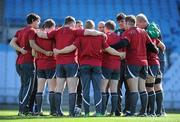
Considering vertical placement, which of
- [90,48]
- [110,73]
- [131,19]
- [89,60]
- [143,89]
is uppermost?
[131,19]

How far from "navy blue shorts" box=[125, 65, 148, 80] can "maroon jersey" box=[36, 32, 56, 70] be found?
1.62m

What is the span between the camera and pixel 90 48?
11680 millimetres

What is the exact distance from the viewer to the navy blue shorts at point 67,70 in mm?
11625

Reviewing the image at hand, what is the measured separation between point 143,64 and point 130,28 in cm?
83

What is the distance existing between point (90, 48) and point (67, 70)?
2.18 feet

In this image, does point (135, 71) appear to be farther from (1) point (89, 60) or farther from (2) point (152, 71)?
(1) point (89, 60)

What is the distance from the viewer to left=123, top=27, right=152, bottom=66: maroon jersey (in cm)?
1203

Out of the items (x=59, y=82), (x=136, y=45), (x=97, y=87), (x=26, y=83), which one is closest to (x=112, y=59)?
(x=136, y=45)

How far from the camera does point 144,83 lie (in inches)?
483

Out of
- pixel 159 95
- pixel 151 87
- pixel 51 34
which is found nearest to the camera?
pixel 51 34

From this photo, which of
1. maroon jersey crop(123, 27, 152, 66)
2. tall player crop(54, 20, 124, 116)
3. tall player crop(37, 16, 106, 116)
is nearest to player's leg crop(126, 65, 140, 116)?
maroon jersey crop(123, 27, 152, 66)

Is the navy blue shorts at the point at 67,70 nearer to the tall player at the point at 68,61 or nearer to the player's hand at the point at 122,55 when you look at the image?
the tall player at the point at 68,61

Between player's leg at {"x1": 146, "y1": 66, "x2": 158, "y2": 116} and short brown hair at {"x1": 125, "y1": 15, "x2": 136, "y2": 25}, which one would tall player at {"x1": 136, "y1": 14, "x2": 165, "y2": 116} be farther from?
short brown hair at {"x1": 125, "y1": 15, "x2": 136, "y2": 25}

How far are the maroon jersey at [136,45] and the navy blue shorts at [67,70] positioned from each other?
1.29 meters
